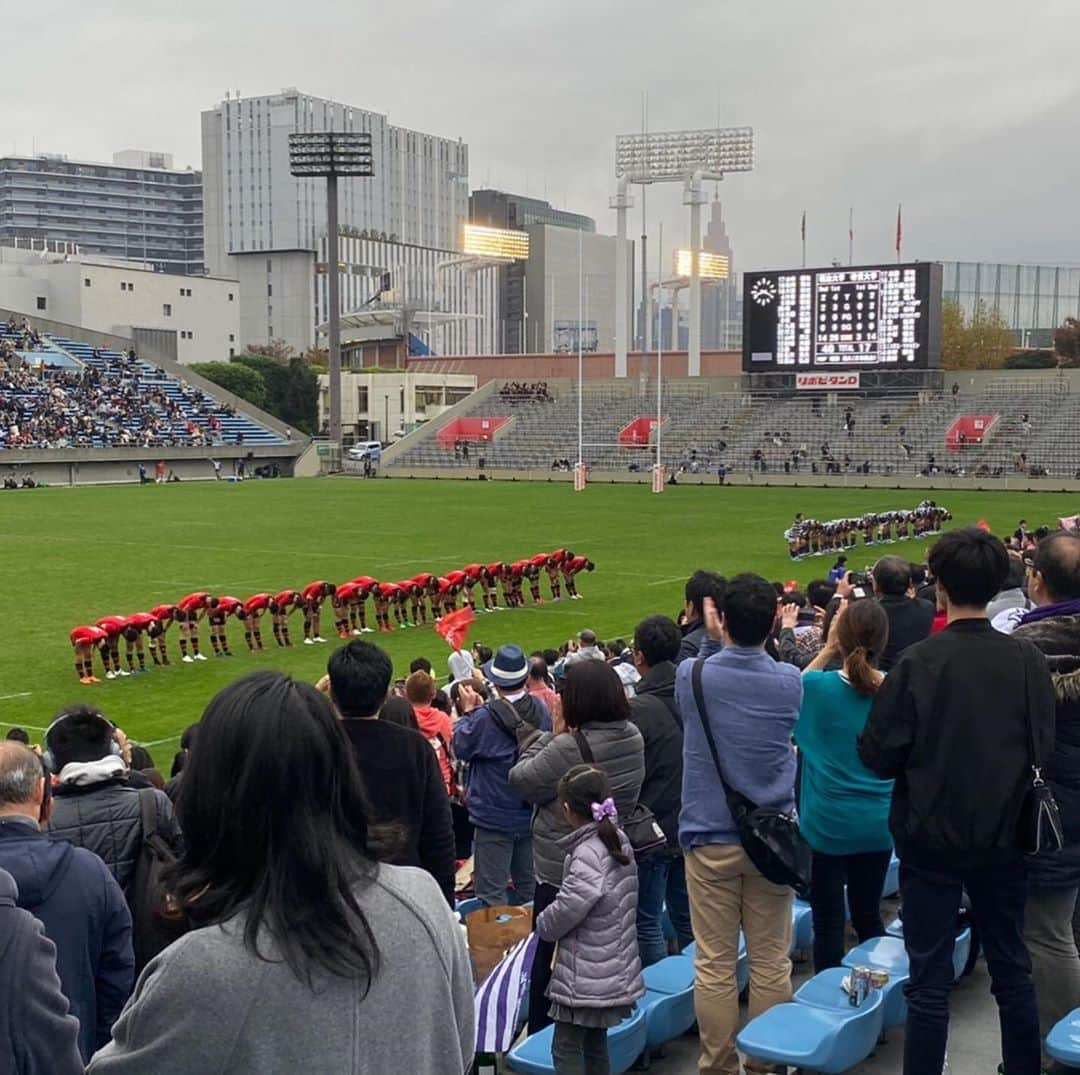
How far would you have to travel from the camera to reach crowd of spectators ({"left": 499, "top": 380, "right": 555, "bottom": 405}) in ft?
231

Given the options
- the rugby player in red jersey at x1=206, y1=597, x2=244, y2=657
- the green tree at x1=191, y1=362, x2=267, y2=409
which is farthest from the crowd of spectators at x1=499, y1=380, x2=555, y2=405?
the rugby player in red jersey at x1=206, y1=597, x2=244, y2=657

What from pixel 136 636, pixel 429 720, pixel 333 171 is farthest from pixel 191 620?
pixel 333 171

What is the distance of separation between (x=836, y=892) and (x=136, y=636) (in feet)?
41.9

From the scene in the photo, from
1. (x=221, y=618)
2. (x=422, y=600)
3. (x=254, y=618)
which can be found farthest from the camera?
(x=422, y=600)

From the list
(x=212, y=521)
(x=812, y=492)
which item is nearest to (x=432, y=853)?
(x=212, y=521)

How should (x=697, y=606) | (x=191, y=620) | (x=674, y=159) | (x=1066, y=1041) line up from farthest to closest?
(x=674, y=159) → (x=191, y=620) → (x=697, y=606) → (x=1066, y=1041)

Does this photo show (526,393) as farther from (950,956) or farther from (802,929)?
(950,956)

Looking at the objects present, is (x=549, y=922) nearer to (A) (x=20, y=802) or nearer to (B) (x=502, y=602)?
(A) (x=20, y=802)

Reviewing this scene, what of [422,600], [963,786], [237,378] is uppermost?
[237,378]

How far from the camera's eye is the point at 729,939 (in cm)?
483

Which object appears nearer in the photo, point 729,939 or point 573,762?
point 729,939

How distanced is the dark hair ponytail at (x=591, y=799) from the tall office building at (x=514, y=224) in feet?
428

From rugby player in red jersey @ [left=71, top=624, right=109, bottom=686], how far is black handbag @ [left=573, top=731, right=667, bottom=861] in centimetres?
1190

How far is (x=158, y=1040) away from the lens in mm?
1939
